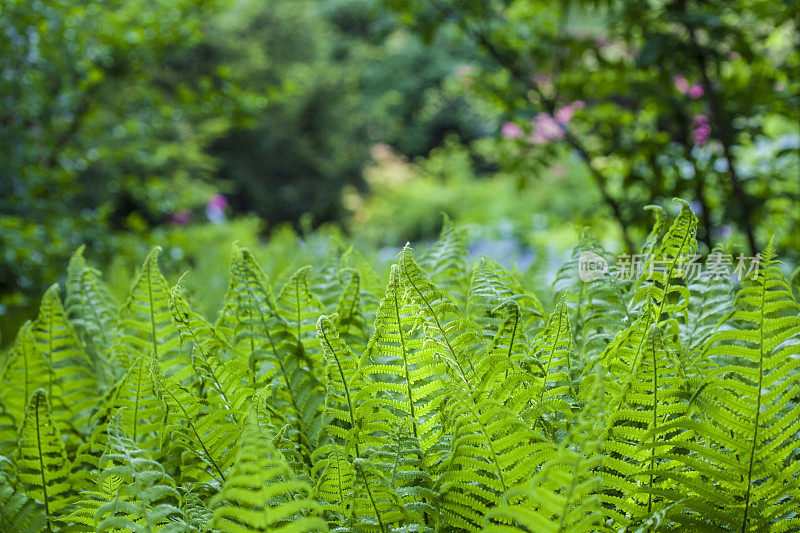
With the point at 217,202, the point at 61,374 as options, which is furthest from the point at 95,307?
the point at 217,202

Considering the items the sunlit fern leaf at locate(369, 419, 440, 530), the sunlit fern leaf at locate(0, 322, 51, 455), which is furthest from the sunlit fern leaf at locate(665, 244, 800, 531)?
the sunlit fern leaf at locate(0, 322, 51, 455)

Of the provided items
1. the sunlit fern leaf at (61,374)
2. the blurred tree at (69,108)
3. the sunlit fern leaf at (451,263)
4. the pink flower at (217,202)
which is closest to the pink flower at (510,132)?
the blurred tree at (69,108)

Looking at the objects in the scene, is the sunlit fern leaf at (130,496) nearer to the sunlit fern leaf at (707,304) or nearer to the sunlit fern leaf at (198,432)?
the sunlit fern leaf at (198,432)

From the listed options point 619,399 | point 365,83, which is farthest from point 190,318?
point 365,83

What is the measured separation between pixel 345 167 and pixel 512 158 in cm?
812

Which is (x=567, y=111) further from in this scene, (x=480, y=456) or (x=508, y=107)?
(x=480, y=456)

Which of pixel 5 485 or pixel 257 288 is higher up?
pixel 257 288

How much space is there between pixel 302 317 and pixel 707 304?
0.57 meters

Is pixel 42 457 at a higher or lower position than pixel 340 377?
lower

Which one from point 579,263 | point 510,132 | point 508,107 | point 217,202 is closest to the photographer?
point 579,263

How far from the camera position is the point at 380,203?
8477 mm

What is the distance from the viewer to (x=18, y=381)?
0.90m

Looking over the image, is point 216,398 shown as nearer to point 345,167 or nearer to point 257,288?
point 257,288

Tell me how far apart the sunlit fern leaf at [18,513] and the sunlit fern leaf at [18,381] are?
169 millimetres
